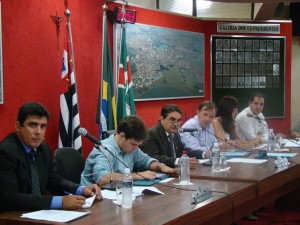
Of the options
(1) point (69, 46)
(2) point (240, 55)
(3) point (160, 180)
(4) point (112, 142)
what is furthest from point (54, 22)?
(2) point (240, 55)

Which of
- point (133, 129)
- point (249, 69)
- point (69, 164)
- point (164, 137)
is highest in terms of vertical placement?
point (249, 69)

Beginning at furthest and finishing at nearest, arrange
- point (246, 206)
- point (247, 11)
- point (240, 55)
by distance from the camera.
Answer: point (247, 11)
point (240, 55)
point (246, 206)

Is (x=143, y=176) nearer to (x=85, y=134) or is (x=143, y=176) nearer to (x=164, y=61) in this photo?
(x=85, y=134)

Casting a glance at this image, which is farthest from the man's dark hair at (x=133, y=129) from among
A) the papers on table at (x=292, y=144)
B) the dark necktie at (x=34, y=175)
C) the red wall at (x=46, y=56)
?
the papers on table at (x=292, y=144)

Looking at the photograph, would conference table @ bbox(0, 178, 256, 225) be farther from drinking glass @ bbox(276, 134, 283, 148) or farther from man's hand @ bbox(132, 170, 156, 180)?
drinking glass @ bbox(276, 134, 283, 148)

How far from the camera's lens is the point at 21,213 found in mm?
2408

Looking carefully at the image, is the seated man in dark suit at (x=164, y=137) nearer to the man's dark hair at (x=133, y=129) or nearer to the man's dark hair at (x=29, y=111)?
the man's dark hair at (x=133, y=129)

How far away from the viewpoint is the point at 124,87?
206 inches

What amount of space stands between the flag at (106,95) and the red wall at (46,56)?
21cm

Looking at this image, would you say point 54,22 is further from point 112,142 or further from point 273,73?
point 273,73

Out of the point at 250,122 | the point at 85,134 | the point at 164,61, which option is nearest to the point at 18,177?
the point at 85,134

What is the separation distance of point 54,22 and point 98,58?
0.78 meters

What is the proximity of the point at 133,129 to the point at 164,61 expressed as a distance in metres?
3.16

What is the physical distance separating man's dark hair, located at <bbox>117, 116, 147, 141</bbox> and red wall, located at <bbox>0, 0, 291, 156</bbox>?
4.13ft
